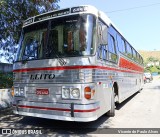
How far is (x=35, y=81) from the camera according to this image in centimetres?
676

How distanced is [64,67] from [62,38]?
83 cm

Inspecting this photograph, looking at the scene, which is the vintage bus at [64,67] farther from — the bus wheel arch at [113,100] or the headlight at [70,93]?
the bus wheel arch at [113,100]

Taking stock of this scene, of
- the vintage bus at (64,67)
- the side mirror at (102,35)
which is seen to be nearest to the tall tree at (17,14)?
the vintage bus at (64,67)

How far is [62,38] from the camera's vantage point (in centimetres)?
656

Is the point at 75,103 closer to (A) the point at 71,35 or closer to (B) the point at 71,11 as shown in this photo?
(A) the point at 71,35

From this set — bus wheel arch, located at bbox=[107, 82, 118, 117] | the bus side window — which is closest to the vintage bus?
the bus side window

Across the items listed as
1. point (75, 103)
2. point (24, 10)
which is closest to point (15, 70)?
point (75, 103)

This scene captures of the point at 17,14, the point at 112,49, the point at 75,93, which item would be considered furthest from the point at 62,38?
the point at 17,14

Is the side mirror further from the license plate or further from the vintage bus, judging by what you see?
the license plate

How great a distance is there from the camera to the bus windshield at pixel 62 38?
20.6ft

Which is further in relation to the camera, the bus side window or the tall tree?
the tall tree

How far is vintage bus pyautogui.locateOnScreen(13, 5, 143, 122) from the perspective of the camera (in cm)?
604

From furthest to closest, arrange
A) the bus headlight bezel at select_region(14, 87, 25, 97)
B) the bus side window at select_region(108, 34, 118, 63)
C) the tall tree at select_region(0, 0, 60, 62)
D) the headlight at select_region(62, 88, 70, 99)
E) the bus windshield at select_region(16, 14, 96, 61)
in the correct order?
the tall tree at select_region(0, 0, 60, 62), the bus side window at select_region(108, 34, 118, 63), the bus headlight bezel at select_region(14, 87, 25, 97), the bus windshield at select_region(16, 14, 96, 61), the headlight at select_region(62, 88, 70, 99)

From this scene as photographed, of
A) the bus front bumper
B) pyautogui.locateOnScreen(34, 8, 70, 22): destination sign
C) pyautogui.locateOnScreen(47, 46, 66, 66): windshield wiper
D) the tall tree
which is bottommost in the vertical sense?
the bus front bumper
